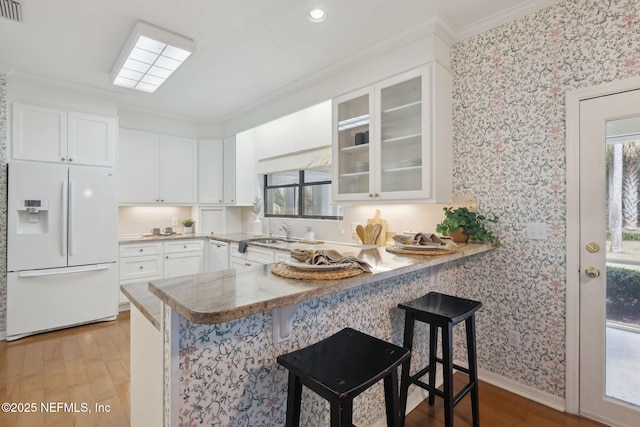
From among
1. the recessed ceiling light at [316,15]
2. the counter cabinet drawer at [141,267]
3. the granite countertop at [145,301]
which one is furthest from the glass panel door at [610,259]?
the counter cabinet drawer at [141,267]

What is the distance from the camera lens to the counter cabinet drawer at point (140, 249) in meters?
3.96

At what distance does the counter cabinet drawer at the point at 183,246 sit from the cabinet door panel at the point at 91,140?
125 cm

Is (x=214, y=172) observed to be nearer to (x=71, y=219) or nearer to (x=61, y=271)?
(x=71, y=219)

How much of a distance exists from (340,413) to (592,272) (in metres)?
1.89

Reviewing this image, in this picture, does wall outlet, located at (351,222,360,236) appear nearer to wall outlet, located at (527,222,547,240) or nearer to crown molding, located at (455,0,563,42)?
wall outlet, located at (527,222,547,240)

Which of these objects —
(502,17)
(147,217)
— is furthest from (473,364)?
(147,217)

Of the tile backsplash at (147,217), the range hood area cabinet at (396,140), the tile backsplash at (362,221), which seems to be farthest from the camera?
the tile backsplash at (147,217)

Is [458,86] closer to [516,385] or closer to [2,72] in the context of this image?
[516,385]

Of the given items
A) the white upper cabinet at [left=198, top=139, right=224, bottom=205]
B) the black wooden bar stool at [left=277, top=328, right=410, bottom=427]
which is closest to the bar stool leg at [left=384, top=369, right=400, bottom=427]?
the black wooden bar stool at [left=277, top=328, right=410, bottom=427]

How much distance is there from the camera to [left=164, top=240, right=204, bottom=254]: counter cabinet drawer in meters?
4.30

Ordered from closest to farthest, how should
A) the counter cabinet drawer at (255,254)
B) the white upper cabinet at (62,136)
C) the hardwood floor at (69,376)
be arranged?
the hardwood floor at (69,376) < the white upper cabinet at (62,136) < the counter cabinet drawer at (255,254)

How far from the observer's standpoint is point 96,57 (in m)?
2.84

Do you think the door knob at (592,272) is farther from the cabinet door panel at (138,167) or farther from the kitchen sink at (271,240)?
the cabinet door panel at (138,167)

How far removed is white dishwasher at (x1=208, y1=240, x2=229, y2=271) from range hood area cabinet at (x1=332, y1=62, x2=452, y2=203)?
1931 mm
